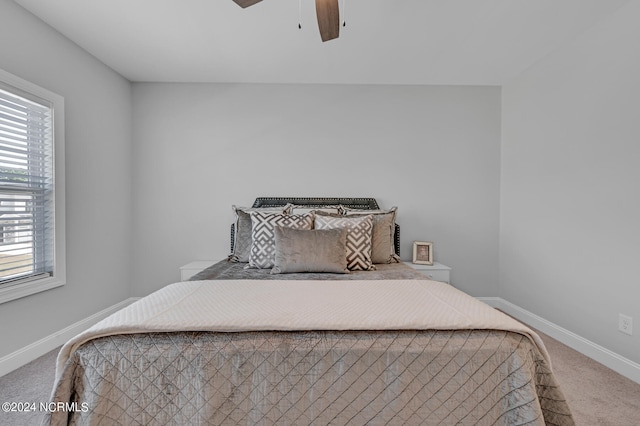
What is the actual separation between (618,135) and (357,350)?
2.46 meters

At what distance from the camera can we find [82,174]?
2764mm

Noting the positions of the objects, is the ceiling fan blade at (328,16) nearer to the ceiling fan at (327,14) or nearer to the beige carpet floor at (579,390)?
the ceiling fan at (327,14)

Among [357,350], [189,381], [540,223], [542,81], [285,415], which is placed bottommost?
[285,415]

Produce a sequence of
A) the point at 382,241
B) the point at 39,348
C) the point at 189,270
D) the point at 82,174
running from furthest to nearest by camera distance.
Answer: the point at 189,270 < the point at 82,174 < the point at 382,241 < the point at 39,348

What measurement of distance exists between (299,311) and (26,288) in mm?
2202

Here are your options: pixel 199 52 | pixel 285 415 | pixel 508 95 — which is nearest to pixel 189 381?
pixel 285 415

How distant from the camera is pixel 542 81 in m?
2.85

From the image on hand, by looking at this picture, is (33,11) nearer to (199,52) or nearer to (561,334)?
(199,52)

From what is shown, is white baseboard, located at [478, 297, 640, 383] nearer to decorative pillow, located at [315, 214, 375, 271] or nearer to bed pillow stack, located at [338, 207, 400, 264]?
bed pillow stack, located at [338, 207, 400, 264]

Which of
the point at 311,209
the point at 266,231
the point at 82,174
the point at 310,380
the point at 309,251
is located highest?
the point at 82,174

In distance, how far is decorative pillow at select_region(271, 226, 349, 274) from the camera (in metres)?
2.21

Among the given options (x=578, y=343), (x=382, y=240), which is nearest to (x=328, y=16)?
(x=382, y=240)

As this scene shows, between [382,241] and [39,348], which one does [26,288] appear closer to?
[39,348]

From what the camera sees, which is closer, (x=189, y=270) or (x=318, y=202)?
(x=189, y=270)
